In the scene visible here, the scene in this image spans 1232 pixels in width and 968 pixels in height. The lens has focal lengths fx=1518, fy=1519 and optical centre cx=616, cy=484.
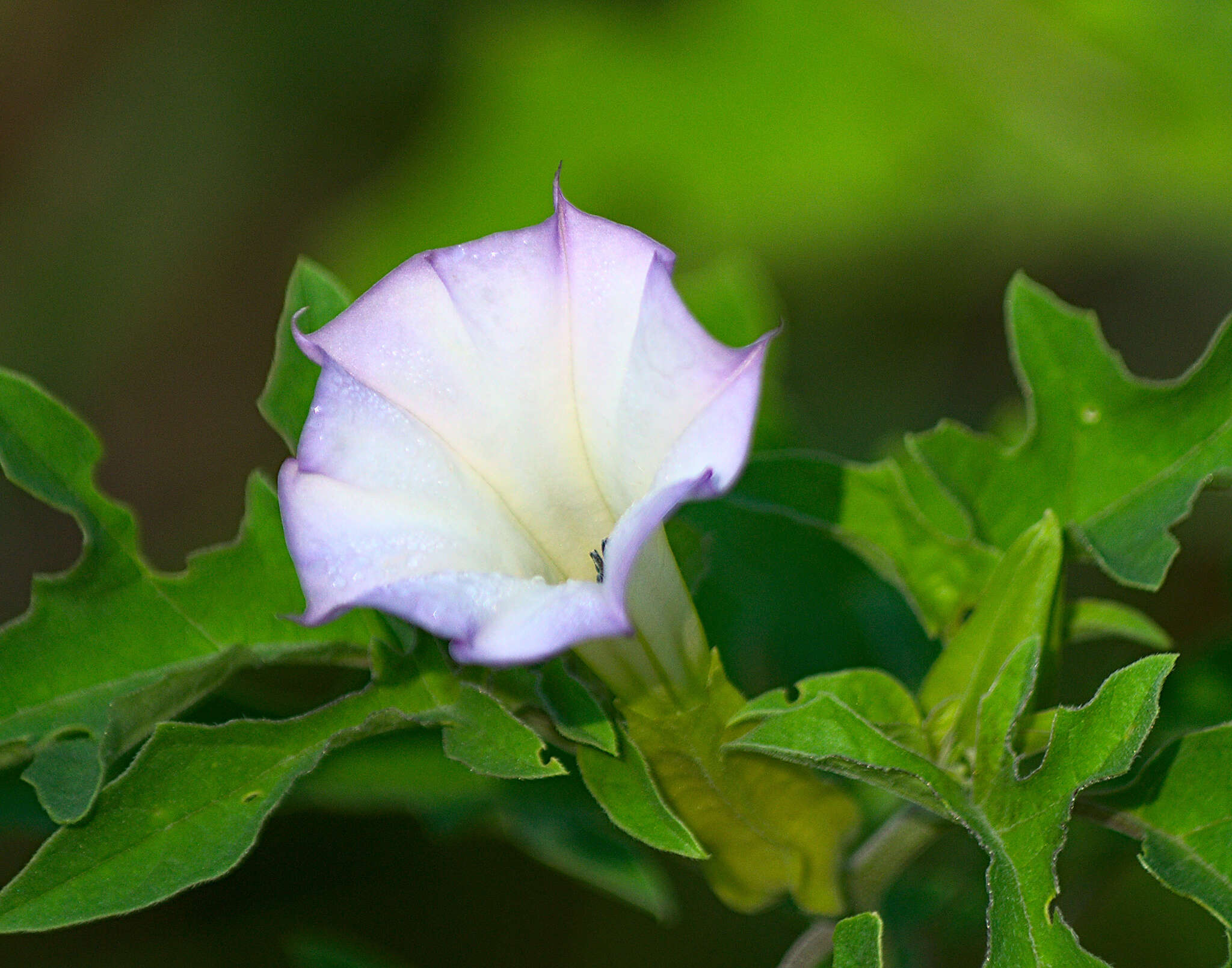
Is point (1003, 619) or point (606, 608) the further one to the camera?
point (1003, 619)

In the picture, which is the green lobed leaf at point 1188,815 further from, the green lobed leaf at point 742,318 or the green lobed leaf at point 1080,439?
the green lobed leaf at point 742,318

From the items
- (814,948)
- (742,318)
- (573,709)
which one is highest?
(742,318)

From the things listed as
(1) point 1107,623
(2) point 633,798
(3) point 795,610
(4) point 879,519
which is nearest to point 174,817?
(2) point 633,798

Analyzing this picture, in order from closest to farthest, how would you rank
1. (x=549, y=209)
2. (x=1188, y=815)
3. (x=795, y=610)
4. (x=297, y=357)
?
(x=1188, y=815) < (x=297, y=357) < (x=795, y=610) < (x=549, y=209)

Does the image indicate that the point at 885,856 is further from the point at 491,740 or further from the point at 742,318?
the point at 742,318

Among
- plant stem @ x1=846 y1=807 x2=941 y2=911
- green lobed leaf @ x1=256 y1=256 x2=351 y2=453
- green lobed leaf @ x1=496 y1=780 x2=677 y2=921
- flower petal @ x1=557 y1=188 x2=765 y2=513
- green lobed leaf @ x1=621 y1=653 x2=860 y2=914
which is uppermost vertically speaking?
flower petal @ x1=557 y1=188 x2=765 y2=513

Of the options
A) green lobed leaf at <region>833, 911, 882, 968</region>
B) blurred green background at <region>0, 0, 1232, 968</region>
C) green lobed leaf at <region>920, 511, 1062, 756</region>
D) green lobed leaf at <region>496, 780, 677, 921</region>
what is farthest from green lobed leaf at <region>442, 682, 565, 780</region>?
blurred green background at <region>0, 0, 1232, 968</region>

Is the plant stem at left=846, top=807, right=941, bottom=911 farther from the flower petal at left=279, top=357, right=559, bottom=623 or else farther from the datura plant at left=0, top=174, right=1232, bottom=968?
the flower petal at left=279, top=357, right=559, bottom=623

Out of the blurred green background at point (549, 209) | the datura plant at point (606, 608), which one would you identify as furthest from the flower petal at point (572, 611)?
the blurred green background at point (549, 209)
